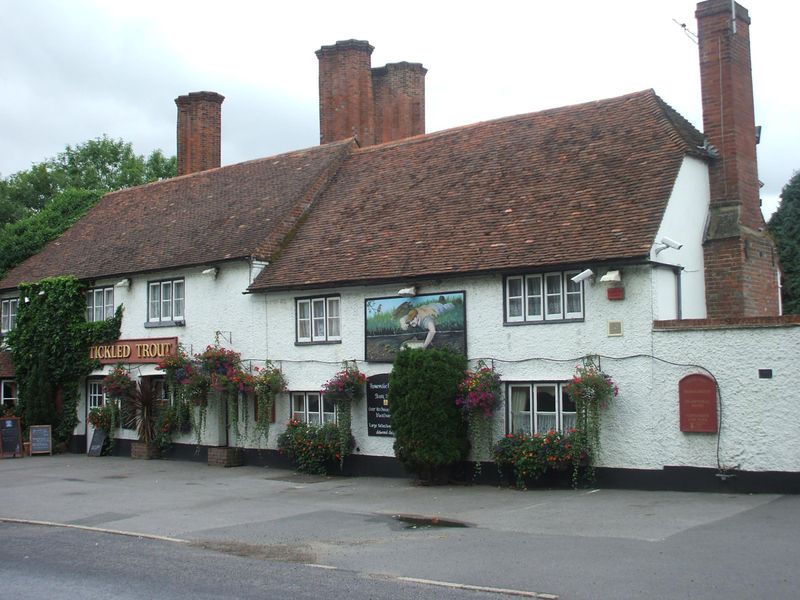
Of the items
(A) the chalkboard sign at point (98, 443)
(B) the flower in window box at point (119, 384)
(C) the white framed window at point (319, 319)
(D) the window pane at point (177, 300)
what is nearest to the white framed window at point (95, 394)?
(A) the chalkboard sign at point (98, 443)

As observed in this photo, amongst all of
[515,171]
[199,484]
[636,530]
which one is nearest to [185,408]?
[199,484]

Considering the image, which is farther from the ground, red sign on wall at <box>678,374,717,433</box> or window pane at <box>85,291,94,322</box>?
window pane at <box>85,291,94,322</box>

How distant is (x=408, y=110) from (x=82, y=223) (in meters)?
12.0

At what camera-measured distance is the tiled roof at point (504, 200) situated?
55.0 ft

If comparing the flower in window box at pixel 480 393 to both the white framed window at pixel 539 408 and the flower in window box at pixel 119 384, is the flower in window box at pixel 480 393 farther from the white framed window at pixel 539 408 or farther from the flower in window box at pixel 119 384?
the flower in window box at pixel 119 384

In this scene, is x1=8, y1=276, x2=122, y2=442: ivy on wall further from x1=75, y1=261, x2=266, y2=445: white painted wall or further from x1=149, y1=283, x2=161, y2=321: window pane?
x1=75, y1=261, x2=266, y2=445: white painted wall

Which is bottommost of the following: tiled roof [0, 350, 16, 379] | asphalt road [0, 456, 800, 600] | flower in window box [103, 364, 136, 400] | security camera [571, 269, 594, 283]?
asphalt road [0, 456, 800, 600]

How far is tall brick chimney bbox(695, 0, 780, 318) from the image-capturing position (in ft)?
58.1

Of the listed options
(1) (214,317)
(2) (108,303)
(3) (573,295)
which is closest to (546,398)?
(3) (573,295)

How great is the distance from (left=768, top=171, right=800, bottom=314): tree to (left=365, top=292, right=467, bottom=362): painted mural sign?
741 inches

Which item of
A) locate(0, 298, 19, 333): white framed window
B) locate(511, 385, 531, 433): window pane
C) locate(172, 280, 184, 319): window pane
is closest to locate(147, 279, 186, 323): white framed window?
locate(172, 280, 184, 319): window pane

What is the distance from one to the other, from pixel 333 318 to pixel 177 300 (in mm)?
5871

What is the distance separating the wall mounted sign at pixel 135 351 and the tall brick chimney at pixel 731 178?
13.4m

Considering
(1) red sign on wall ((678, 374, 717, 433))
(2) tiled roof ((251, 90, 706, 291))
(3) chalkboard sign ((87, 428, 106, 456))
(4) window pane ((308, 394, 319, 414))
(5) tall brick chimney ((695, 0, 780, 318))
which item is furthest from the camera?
(3) chalkboard sign ((87, 428, 106, 456))
